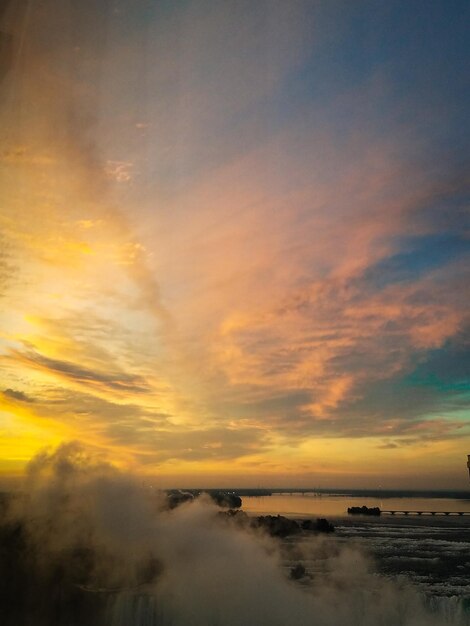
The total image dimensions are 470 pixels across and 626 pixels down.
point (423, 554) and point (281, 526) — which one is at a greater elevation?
point (281, 526)

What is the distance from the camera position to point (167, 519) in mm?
36188

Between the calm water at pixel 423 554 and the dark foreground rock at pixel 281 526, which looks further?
the dark foreground rock at pixel 281 526

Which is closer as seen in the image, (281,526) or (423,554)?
(423,554)

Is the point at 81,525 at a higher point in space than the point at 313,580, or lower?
higher

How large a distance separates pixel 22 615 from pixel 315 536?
6150 cm

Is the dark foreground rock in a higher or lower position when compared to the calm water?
higher

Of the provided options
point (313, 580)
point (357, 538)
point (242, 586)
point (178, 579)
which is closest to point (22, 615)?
point (178, 579)

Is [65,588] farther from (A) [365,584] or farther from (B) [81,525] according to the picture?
(A) [365,584]

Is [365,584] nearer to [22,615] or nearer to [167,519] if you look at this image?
[167,519]

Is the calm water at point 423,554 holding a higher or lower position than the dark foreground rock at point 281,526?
lower

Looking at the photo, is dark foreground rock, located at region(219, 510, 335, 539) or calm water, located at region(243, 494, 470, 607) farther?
dark foreground rock, located at region(219, 510, 335, 539)

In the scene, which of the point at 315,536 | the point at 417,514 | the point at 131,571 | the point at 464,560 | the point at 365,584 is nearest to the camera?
the point at 131,571

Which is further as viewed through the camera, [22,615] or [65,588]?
[65,588]

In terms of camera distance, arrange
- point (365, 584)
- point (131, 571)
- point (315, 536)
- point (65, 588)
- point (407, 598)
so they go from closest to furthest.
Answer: point (65, 588)
point (131, 571)
point (407, 598)
point (365, 584)
point (315, 536)
